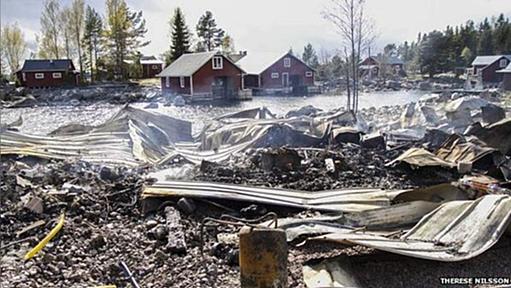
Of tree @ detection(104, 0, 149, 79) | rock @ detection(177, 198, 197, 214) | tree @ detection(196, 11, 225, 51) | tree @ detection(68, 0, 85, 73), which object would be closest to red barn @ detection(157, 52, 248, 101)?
tree @ detection(196, 11, 225, 51)

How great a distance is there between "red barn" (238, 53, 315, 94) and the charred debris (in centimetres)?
1442

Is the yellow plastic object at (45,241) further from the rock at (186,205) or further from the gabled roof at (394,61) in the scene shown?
the gabled roof at (394,61)

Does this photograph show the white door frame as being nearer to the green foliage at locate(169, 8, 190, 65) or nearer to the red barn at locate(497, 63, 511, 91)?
the green foliage at locate(169, 8, 190, 65)

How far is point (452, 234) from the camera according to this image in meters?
2.45

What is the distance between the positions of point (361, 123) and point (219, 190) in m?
5.13

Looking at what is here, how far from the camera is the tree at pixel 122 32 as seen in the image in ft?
27.9

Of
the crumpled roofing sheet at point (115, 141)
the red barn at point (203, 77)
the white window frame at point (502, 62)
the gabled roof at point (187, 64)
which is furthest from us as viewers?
the white window frame at point (502, 62)

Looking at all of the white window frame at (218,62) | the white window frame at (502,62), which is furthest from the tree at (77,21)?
the white window frame at (502,62)

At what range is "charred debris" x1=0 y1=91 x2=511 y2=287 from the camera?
2.30m

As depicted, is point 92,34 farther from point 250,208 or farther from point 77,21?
point 250,208

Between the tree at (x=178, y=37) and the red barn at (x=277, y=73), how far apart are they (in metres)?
5.85

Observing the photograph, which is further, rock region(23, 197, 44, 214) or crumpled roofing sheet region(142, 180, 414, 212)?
crumpled roofing sheet region(142, 180, 414, 212)

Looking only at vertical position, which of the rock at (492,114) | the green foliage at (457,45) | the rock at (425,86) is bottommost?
the rock at (492,114)

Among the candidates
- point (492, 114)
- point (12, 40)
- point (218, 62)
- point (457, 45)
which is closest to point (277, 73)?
point (218, 62)
